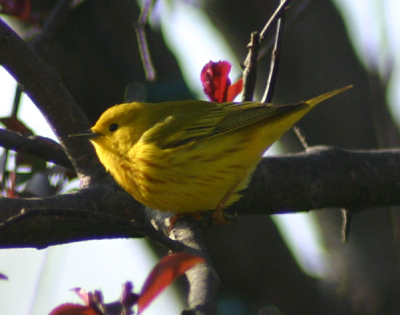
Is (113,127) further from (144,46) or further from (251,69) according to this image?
(251,69)

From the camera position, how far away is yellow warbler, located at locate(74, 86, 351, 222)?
2.86 metres

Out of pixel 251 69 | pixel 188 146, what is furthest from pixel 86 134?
pixel 251 69

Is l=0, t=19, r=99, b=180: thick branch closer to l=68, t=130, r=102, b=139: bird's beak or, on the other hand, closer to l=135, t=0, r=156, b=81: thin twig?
l=68, t=130, r=102, b=139: bird's beak

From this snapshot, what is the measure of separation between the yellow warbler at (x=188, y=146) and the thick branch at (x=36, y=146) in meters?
0.23

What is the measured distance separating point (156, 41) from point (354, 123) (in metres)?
1.84

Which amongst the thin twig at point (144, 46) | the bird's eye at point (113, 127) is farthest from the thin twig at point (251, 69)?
the bird's eye at point (113, 127)

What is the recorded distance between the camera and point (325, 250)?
5008mm

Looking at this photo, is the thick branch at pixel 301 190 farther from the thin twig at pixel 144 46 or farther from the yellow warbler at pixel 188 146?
the thin twig at pixel 144 46

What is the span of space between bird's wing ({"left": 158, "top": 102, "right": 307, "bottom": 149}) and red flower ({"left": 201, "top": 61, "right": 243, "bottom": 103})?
85mm

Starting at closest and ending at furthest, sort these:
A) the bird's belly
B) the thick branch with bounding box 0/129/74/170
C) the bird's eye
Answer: the bird's belly < the thick branch with bounding box 0/129/74/170 < the bird's eye

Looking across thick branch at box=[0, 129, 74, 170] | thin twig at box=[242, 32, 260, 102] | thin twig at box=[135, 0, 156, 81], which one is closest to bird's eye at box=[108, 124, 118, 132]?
thick branch at box=[0, 129, 74, 170]

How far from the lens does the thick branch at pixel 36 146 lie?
9.78 feet

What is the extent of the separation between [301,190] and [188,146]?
0.67m

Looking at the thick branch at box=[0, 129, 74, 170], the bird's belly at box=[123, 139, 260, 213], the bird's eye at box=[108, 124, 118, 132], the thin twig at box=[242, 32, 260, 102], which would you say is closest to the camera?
the thin twig at box=[242, 32, 260, 102]
